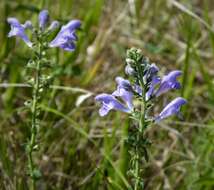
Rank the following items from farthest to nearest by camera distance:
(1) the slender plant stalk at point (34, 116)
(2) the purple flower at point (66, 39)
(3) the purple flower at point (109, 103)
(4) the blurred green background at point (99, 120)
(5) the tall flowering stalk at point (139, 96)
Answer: (4) the blurred green background at point (99, 120) → (2) the purple flower at point (66, 39) → (1) the slender plant stalk at point (34, 116) → (3) the purple flower at point (109, 103) → (5) the tall flowering stalk at point (139, 96)

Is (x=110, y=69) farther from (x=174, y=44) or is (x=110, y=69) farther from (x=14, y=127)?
(x=14, y=127)

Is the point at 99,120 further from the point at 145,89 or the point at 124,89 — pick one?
the point at 145,89

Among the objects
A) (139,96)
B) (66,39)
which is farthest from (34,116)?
(139,96)

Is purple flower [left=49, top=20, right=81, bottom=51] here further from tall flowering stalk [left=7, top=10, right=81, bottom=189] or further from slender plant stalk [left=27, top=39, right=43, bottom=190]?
slender plant stalk [left=27, top=39, right=43, bottom=190]

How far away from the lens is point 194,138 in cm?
379

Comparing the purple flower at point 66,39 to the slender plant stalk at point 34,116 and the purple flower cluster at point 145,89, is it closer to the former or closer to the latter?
the slender plant stalk at point 34,116

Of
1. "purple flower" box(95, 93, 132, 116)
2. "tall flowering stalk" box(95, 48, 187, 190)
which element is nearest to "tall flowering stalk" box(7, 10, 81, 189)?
"purple flower" box(95, 93, 132, 116)

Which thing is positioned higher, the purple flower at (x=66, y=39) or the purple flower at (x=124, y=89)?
the purple flower at (x=66, y=39)

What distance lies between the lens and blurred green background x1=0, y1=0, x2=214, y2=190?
10.7 feet

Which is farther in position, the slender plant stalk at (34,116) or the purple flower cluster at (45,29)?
the purple flower cluster at (45,29)

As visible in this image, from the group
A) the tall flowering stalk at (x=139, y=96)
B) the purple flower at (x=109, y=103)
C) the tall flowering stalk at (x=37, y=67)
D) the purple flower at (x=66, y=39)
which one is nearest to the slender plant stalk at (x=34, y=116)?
the tall flowering stalk at (x=37, y=67)

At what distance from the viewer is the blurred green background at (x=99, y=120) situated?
327cm

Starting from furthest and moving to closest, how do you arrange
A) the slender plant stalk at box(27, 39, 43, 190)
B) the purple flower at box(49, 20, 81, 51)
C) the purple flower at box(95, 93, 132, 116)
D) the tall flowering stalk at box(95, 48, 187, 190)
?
the purple flower at box(49, 20, 81, 51) < the slender plant stalk at box(27, 39, 43, 190) < the purple flower at box(95, 93, 132, 116) < the tall flowering stalk at box(95, 48, 187, 190)

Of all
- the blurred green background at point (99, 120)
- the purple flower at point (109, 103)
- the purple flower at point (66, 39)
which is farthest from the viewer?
the blurred green background at point (99, 120)
